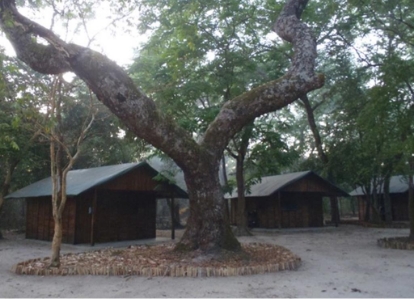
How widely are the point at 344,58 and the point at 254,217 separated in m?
10.0

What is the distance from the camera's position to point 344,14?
16391 millimetres

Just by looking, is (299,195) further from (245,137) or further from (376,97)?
(376,97)

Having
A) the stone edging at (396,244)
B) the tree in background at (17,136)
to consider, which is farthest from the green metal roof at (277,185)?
the tree in background at (17,136)

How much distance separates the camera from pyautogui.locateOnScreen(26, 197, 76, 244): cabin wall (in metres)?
15.0

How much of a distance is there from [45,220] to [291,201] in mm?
12733

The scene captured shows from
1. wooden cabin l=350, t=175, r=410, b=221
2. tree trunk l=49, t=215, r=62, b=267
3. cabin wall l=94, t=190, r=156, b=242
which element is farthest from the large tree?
wooden cabin l=350, t=175, r=410, b=221

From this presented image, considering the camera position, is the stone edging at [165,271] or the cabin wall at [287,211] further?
the cabin wall at [287,211]

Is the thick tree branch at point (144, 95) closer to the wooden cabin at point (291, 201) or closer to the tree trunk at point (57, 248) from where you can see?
the tree trunk at point (57, 248)

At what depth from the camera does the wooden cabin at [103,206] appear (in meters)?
14.6

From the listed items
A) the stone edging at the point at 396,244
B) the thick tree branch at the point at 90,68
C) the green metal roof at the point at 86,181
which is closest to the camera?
the thick tree branch at the point at 90,68

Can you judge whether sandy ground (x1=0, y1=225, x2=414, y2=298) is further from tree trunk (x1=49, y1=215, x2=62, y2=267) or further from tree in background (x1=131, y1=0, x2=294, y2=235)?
tree in background (x1=131, y1=0, x2=294, y2=235)

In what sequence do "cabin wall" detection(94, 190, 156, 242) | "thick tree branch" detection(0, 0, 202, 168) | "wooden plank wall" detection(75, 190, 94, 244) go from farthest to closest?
1. "cabin wall" detection(94, 190, 156, 242)
2. "wooden plank wall" detection(75, 190, 94, 244)
3. "thick tree branch" detection(0, 0, 202, 168)

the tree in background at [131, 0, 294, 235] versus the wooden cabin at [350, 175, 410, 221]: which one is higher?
the tree in background at [131, 0, 294, 235]

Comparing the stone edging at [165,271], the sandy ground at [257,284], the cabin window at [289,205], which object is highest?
the cabin window at [289,205]
